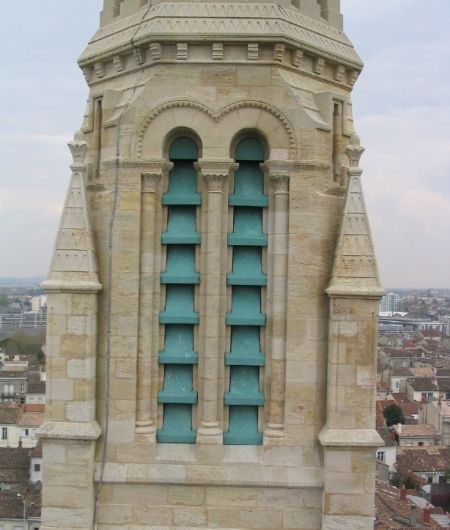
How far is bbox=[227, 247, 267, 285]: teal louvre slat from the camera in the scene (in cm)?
1249

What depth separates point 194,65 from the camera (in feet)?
40.4

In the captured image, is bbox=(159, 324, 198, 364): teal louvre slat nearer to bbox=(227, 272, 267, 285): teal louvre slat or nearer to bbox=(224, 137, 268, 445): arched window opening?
bbox=(224, 137, 268, 445): arched window opening

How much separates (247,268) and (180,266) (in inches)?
44.7

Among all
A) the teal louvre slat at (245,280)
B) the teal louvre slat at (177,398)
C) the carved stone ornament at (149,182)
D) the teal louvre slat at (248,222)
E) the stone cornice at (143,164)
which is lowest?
the teal louvre slat at (177,398)

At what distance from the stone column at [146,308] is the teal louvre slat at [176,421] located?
233mm

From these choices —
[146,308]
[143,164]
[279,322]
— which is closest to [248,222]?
[279,322]

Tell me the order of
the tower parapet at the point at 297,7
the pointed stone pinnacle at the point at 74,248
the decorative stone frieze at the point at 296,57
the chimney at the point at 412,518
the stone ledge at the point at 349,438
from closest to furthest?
1. the stone ledge at the point at 349,438
2. the pointed stone pinnacle at the point at 74,248
3. the decorative stone frieze at the point at 296,57
4. the tower parapet at the point at 297,7
5. the chimney at the point at 412,518

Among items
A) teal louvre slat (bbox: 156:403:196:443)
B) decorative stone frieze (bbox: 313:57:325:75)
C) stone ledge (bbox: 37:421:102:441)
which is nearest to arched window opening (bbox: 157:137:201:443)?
teal louvre slat (bbox: 156:403:196:443)

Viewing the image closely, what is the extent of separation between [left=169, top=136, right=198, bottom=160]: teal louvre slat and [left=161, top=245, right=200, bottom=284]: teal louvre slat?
1511 millimetres

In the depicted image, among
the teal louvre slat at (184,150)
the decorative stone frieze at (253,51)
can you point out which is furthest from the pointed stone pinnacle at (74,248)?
the decorative stone frieze at (253,51)

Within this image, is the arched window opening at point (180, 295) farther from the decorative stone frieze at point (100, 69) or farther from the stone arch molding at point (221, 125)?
the decorative stone frieze at point (100, 69)

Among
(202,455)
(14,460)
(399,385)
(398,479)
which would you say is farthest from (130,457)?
(399,385)

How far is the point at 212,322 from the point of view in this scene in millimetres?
12359

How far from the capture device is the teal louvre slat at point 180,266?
1248 cm
